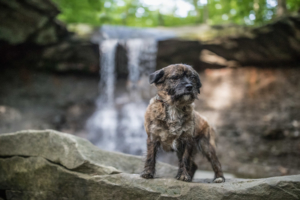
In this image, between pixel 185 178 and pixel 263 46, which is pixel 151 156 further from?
pixel 263 46

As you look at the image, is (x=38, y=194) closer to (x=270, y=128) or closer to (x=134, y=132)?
(x=134, y=132)

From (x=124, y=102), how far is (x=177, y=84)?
929cm

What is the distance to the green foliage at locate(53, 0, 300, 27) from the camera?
40.5ft

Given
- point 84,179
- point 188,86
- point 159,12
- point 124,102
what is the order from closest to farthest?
point 188,86, point 84,179, point 124,102, point 159,12

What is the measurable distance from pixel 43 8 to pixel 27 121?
4913mm

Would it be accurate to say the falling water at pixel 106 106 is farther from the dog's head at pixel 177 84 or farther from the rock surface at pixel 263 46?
the dog's head at pixel 177 84

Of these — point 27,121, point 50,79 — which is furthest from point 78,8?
point 27,121

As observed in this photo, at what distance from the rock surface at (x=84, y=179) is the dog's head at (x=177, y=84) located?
1085 mm

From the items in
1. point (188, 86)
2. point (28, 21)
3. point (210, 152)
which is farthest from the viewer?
point (28, 21)

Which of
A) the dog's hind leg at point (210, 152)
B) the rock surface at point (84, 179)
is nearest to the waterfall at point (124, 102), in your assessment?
the rock surface at point (84, 179)

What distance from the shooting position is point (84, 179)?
3.56 m

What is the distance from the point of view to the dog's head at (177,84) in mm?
3197

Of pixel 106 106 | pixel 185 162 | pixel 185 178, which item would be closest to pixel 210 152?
pixel 185 162

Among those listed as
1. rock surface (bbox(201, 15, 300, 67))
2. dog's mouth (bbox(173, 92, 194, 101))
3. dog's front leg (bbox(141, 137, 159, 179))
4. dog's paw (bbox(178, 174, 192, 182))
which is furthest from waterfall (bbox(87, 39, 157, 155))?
dog's mouth (bbox(173, 92, 194, 101))
